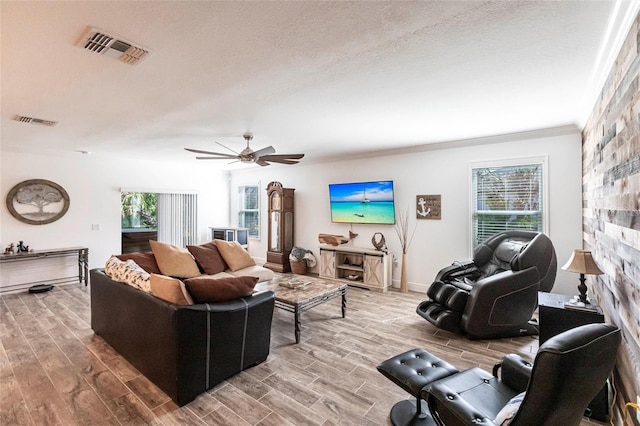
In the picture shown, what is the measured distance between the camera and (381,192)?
5453 millimetres

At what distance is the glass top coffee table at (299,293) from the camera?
323 centimetres

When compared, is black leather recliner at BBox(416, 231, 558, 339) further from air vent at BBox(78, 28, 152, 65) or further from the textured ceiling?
air vent at BBox(78, 28, 152, 65)

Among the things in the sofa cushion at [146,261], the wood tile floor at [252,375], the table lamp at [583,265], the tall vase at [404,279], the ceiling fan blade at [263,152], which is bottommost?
the wood tile floor at [252,375]

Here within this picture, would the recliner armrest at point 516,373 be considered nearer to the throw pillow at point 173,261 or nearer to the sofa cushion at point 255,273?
the sofa cushion at point 255,273

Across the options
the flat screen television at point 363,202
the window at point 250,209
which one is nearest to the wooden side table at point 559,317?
the flat screen television at point 363,202

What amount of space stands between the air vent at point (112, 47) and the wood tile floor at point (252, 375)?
2.45 meters

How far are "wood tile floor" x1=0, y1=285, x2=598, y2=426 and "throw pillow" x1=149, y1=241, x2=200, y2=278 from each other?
3.36 feet

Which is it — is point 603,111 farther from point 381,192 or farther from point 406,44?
point 381,192

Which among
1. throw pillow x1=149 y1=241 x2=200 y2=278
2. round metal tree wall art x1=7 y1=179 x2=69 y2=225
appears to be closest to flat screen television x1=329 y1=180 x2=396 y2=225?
throw pillow x1=149 y1=241 x2=200 y2=278

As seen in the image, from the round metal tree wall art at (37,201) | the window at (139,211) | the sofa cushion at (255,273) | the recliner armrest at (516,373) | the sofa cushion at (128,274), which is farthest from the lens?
the window at (139,211)

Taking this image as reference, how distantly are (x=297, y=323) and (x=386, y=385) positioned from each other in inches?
43.2

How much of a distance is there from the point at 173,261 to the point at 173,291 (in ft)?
6.55

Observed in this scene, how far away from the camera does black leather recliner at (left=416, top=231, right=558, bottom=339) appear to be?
126 inches

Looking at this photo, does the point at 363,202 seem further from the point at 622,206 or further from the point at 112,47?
the point at 112,47
